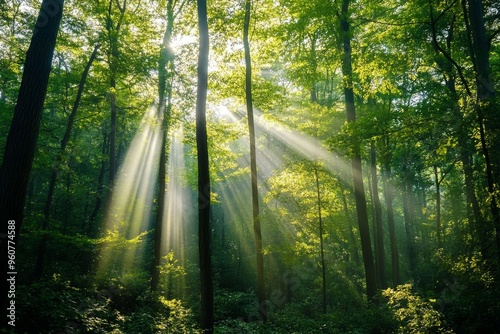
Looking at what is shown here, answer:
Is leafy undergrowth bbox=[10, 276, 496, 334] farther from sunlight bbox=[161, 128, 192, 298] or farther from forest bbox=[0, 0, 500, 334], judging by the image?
sunlight bbox=[161, 128, 192, 298]

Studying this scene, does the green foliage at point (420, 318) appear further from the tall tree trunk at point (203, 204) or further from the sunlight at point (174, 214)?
the sunlight at point (174, 214)

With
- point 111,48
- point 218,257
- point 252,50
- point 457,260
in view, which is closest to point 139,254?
point 218,257

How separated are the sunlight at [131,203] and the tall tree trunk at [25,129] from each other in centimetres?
677

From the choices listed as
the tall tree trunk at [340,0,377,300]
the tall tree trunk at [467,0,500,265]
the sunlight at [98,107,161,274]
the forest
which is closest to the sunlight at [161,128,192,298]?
the sunlight at [98,107,161,274]

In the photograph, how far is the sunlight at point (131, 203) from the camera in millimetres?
14615

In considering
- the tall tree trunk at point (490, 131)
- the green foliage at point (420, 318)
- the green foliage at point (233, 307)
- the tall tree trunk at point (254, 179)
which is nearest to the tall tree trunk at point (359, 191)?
the green foliage at point (420, 318)

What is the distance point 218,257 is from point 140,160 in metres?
11.7

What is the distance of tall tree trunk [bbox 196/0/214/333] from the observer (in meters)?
7.33

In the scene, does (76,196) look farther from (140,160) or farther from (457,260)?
(457,260)

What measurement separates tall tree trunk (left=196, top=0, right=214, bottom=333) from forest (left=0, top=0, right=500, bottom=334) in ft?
0.13

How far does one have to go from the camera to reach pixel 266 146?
20047 mm

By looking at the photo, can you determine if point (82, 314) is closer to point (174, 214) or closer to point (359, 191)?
point (359, 191)

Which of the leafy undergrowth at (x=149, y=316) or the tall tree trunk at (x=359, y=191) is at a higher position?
the tall tree trunk at (x=359, y=191)

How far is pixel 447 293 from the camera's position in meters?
11.3
